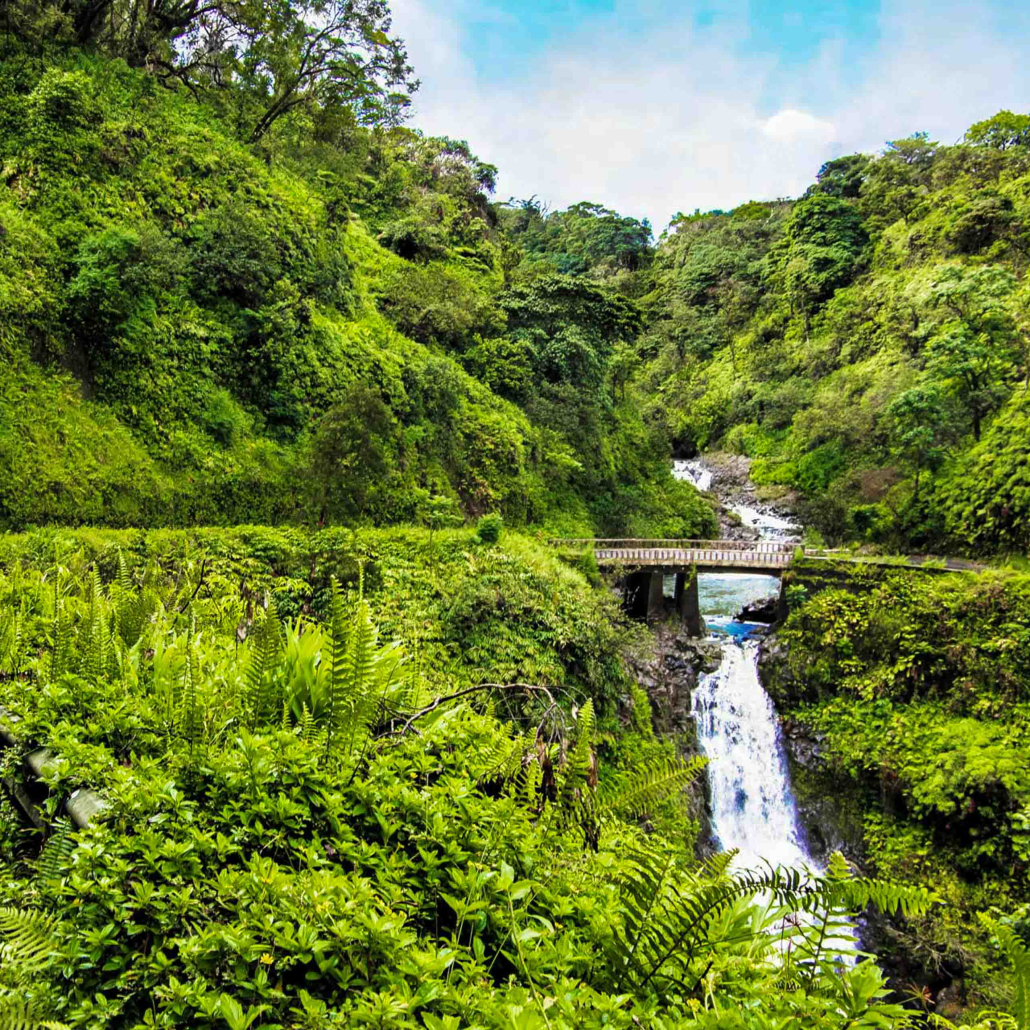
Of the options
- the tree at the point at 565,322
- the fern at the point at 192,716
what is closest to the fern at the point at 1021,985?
the fern at the point at 192,716

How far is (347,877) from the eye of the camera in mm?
1757

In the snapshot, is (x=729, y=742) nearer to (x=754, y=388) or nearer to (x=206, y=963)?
(x=206, y=963)

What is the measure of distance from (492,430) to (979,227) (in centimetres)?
2830

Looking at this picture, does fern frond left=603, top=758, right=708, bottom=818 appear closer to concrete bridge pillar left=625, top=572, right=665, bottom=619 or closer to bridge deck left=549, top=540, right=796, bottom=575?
bridge deck left=549, top=540, right=796, bottom=575

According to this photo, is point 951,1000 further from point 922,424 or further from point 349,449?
point 922,424

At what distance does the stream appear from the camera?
13.3 metres

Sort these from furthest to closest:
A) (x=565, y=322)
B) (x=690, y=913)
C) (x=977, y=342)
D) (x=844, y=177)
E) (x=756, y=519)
→ (x=844, y=177) → (x=756, y=519) → (x=565, y=322) → (x=977, y=342) → (x=690, y=913)

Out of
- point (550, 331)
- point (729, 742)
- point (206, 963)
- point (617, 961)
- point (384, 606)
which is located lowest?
point (729, 742)

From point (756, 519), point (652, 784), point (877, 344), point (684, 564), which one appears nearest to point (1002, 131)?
point (877, 344)

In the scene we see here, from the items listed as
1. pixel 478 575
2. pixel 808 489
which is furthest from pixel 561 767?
pixel 808 489

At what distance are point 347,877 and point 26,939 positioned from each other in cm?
72

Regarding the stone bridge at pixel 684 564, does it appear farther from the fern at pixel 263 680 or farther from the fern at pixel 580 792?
the fern at pixel 263 680

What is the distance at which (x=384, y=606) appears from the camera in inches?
387

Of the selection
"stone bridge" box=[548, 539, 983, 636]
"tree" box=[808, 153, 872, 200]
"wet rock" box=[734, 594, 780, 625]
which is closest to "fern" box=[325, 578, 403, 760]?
"stone bridge" box=[548, 539, 983, 636]
